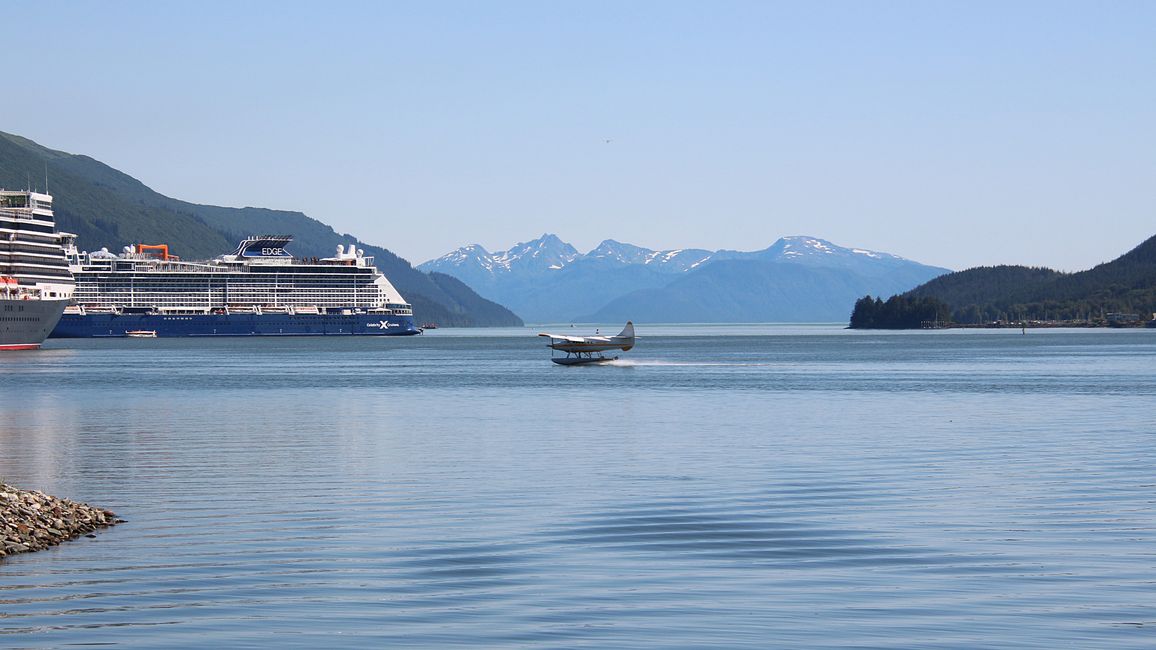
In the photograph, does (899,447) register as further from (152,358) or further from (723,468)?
(152,358)

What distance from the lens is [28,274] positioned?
431ft

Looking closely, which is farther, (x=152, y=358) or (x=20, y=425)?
(x=152, y=358)

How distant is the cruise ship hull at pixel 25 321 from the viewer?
12662cm

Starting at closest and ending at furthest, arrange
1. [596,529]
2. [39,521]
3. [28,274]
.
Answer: [39,521] < [596,529] < [28,274]

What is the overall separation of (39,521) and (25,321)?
11747 cm

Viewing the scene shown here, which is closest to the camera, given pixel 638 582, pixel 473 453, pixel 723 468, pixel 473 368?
pixel 638 582

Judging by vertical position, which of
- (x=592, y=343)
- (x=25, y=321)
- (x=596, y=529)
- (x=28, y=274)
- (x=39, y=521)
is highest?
(x=28, y=274)

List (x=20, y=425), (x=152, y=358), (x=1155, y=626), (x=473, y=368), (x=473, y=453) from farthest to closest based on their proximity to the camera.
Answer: (x=152, y=358) < (x=473, y=368) < (x=20, y=425) < (x=473, y=453) < (x=1155, y=626)

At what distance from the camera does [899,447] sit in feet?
121

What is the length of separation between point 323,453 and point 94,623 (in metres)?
20.8

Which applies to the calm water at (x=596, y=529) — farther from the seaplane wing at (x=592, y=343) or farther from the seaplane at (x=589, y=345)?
the seaplane wing at (x=592, y=343)

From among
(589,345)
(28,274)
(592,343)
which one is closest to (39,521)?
(589,345)

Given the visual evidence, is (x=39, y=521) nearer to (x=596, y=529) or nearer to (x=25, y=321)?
(x=596, y=529)

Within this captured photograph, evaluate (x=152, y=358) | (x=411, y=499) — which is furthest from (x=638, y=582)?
(x=152, y=358)
